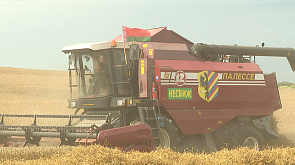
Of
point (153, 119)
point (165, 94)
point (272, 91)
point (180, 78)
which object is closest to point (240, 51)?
point (272, 91)

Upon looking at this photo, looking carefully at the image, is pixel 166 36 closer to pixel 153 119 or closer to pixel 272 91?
pixel 153 119

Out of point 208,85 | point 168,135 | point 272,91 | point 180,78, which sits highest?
point 180,78

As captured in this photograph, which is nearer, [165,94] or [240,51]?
[165,94]

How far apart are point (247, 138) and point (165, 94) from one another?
2574 millimetres

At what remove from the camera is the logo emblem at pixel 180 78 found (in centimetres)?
987

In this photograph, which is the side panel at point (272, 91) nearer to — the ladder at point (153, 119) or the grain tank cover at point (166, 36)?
the grain tank cover at point (166, 36)

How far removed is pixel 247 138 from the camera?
10609mm

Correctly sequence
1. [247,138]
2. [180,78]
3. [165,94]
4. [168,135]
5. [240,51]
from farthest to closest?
[240,51]
[247,138]
[180,78]
[165,94]
[168,135]

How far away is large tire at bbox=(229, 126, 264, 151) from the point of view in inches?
413

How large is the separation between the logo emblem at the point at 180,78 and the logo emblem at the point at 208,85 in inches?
18.6

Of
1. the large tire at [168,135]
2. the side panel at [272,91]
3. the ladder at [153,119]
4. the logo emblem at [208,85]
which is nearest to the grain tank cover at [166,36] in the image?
the logo emblem at [208,85]

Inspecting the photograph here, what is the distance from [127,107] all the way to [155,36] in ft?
6.24

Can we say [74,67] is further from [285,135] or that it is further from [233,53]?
[285,135]

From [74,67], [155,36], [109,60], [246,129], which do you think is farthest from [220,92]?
[74,67]
